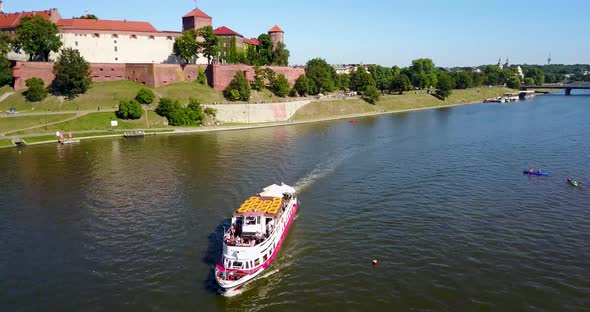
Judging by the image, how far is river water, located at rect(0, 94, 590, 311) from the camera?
29.6 m

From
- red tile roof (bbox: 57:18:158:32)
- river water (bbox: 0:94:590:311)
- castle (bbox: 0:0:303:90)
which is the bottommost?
river water (bbox: 0:94:590:311)

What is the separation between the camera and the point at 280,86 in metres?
129

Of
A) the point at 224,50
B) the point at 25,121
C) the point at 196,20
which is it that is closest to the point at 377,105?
the point at 224,50

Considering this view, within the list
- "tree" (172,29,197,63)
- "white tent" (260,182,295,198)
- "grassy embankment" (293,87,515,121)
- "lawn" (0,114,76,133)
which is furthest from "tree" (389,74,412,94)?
"white tent" (260,182,295,198)

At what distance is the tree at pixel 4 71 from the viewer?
3986 inches

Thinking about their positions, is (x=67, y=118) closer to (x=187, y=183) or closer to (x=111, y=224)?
(x=187, y=183)

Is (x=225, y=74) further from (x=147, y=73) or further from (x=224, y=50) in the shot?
(x=224, y=50)

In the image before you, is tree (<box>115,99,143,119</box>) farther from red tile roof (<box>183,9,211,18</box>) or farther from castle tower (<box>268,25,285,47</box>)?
castle tower (<box>268,25,285,47</box>)

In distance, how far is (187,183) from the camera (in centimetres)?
5559

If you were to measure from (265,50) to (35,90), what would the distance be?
261 feet

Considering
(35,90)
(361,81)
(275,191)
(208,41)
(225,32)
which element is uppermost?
(225,32)

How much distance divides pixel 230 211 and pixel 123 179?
21.4 meters

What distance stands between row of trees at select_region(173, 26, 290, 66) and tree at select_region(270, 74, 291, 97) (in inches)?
446

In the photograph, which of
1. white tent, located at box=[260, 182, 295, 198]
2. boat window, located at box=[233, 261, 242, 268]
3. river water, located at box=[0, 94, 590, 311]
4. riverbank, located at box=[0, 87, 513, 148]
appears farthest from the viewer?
riverbank, located at box=[0, 87, 513, 148]
